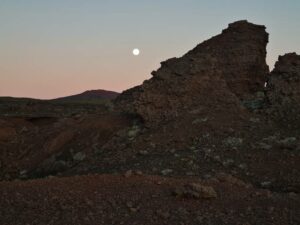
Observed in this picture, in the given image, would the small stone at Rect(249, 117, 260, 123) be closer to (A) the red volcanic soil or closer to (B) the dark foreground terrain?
(B) the dark foreground terrain

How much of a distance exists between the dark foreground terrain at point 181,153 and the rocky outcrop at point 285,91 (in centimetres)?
3

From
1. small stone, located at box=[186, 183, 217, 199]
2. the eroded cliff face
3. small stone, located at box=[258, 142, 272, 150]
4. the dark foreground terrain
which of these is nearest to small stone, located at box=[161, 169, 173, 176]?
the dark foreground terrain

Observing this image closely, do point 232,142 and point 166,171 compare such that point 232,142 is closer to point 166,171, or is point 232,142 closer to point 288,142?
point 288,142

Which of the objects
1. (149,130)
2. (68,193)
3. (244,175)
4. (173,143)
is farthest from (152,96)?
(68,193)

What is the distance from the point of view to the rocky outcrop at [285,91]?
1503cm

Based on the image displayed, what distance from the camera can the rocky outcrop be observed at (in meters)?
15.0

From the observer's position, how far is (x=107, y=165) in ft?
44.8

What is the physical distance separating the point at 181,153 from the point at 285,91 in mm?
4046

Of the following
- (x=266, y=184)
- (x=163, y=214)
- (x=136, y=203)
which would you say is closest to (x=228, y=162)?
(x=266, y=184)

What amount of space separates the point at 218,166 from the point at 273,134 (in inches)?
85.8

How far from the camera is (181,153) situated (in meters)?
13.4

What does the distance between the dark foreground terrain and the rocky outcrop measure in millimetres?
29

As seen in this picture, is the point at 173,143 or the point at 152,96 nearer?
the point at 173,143

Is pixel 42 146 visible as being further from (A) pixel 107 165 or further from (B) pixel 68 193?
(B) pixel 68 193
